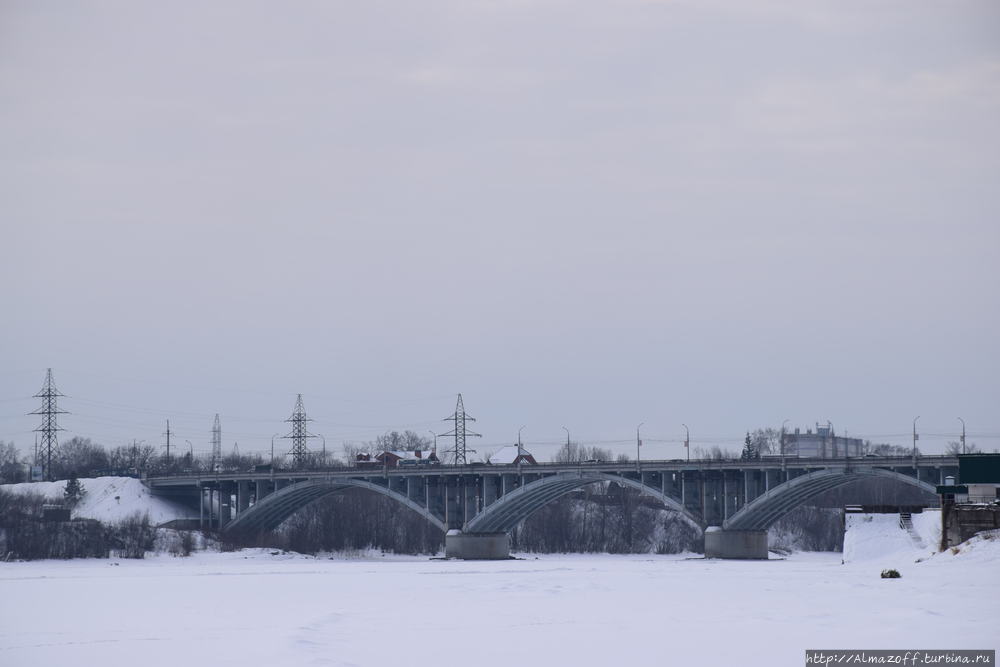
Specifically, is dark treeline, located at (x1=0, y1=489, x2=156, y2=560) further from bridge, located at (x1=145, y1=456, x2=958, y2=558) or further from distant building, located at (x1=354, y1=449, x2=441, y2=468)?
distant building, located at (x1=354, y1=449, x2=441, y2=468)

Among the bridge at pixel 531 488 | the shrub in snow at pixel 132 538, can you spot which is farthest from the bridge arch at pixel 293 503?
the shrub in snow at pixel 132 538

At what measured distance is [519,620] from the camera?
37.7 meters

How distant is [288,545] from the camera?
127 metres

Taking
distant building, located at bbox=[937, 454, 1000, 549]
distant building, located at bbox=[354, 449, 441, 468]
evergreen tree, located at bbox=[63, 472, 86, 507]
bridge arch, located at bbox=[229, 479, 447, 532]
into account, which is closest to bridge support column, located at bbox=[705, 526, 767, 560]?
bridge arch, located at bbox=[229, 479, 447, 532]

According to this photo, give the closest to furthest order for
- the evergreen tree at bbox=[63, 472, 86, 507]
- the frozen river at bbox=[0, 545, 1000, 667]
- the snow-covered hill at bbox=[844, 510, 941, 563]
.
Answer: the frozen river at bbox=[0, 545, 1000, 667], the snow-covered hill at bbox=[844, 510, 941, 563], the evergreen tree at bbox=[63, 472, 86, 507]

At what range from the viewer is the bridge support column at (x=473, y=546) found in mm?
112750

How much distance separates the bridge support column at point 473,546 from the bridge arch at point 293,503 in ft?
6.83

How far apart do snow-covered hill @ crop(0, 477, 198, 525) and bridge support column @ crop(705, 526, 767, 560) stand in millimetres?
59188

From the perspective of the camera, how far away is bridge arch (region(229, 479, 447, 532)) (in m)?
116

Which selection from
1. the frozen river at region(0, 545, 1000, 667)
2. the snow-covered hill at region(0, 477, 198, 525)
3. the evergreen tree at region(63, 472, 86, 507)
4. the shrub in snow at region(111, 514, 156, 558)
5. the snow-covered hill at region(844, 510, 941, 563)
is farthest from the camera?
the evergreen tree at region(63, 472, 86, 507)

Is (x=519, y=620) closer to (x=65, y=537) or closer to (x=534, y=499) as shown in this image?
(x=534, y=499)

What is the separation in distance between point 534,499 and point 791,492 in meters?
25.6

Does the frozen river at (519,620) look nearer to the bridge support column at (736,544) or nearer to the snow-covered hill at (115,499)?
the bridge support column at (736,544)

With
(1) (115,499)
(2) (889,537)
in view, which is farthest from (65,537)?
(2) (889,537)
